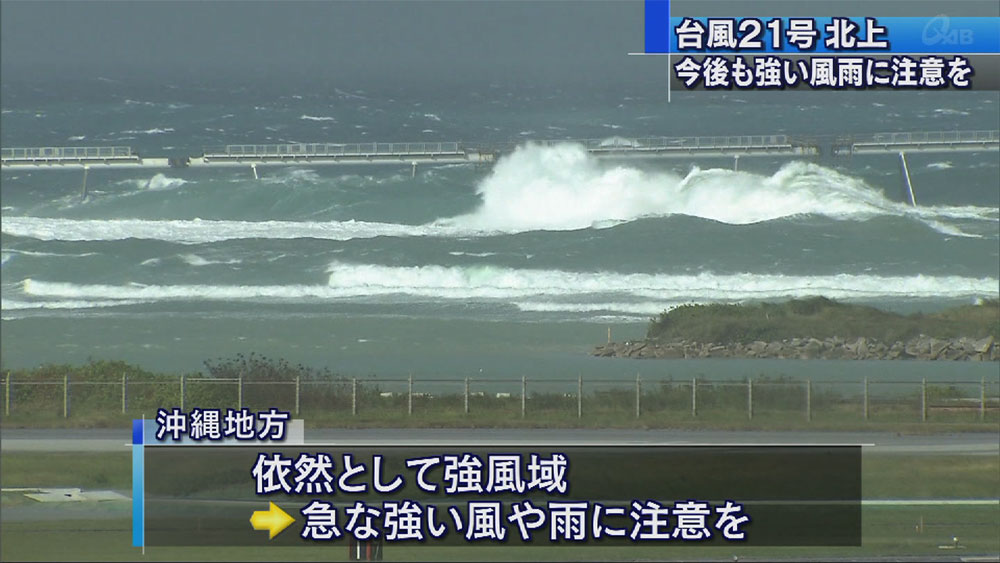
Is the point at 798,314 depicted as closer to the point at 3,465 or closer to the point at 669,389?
the point at 669,389

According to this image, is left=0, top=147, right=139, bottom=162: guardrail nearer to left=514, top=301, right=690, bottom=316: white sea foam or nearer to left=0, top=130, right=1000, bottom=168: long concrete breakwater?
left=0, top=130, right=1000, bottom=168: long concrete breakwater

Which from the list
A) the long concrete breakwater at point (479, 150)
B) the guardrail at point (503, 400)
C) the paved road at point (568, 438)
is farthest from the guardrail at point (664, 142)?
the paved road at point (568, 438)

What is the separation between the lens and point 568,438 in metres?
32.8

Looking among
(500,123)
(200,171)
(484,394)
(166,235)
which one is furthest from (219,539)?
(500,123)

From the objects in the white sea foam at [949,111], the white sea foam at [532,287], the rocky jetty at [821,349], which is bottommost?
the rocky jetty at [821,349]

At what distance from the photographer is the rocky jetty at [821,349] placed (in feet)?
178

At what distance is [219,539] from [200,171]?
7348cm

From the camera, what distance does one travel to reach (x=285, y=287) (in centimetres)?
7294

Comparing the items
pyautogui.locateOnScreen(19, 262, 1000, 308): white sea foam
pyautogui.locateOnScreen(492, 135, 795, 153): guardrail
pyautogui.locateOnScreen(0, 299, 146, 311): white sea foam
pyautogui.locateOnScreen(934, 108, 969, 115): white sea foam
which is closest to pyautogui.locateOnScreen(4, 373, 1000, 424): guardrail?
pyautogui.locateOnScreen(19, 262, 1000, 308): white sea foam

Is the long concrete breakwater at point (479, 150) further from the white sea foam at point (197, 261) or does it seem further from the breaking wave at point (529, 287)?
the breaking wave at point (529, 287)

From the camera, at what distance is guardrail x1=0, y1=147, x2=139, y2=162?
88.0 meters

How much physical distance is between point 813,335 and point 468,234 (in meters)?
33.5

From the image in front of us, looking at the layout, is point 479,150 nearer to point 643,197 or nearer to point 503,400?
point 643,197

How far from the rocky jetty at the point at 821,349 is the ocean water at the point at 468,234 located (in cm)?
151
